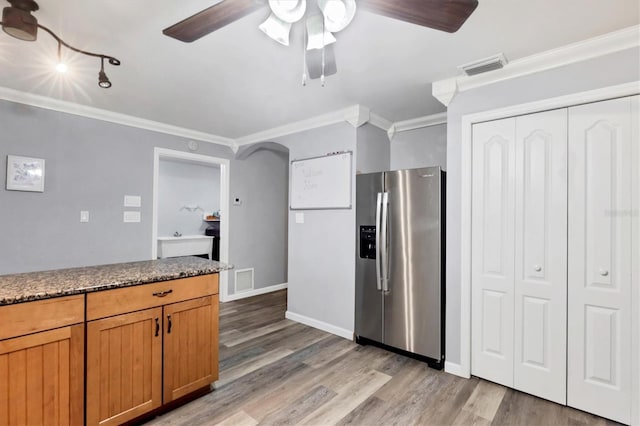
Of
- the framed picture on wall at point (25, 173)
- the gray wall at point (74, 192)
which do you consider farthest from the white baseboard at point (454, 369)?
the framed picture on wall at point (25, 173)

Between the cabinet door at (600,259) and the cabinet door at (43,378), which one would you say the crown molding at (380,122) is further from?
the cabinet door at (43,378)

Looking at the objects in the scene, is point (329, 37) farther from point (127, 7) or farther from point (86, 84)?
point (86, 84)

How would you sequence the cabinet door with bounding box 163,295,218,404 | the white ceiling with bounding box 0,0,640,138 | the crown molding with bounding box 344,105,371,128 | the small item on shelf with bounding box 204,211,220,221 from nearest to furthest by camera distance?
the white ceiling with bounding box 0,0,640,138 < the cabinet door with bounding box 163,295,218,404 < the crown molding with bounding box 344,105,371,128 < the small item on shelf with bounding box 204,211,220,221

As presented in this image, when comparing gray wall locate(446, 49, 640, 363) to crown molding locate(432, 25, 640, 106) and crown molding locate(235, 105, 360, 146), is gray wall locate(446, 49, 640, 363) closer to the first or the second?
crown molding locate(432, 25, 640, 106)

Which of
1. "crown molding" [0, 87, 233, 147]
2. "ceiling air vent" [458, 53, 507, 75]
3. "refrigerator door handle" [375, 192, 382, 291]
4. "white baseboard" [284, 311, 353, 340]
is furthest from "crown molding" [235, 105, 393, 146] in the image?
"white baseboard" [284, 311, 353, 340]

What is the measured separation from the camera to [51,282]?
1755 mm

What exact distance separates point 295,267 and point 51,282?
8.26 ft

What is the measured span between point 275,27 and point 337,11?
29 centimetres

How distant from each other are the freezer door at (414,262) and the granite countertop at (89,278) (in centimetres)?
158

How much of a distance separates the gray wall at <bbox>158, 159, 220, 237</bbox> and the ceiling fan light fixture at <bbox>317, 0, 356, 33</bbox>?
558 cm

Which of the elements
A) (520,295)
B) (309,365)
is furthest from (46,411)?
(520,295)

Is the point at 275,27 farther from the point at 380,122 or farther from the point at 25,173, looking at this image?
the point at 25,173

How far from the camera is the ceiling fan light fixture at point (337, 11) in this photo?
1.29 metres

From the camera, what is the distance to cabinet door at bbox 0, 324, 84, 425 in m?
1.46
